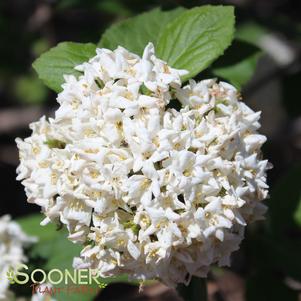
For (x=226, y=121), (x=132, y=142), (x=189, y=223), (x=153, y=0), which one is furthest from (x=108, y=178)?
(x=153, y=0)

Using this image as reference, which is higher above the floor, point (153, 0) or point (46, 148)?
point (153, 0)

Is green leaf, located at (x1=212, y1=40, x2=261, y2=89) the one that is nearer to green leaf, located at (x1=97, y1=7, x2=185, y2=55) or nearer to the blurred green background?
the blurred green background

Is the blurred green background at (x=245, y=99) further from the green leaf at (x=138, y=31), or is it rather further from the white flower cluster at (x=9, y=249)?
the white flower cluster at (x=9, y=249)

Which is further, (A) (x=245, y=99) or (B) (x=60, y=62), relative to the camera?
(A) (x=245, y=99)

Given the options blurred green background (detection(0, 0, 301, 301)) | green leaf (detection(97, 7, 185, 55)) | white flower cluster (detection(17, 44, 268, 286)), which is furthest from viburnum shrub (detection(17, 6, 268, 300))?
blurred green background (detection(0, 0, 301, 301))

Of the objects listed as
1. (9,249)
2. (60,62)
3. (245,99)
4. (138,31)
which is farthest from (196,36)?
(245,99)

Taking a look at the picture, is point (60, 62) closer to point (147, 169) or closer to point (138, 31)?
point (138, 31)

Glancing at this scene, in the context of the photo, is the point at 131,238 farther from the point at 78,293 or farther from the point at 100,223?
the point at 78,293
